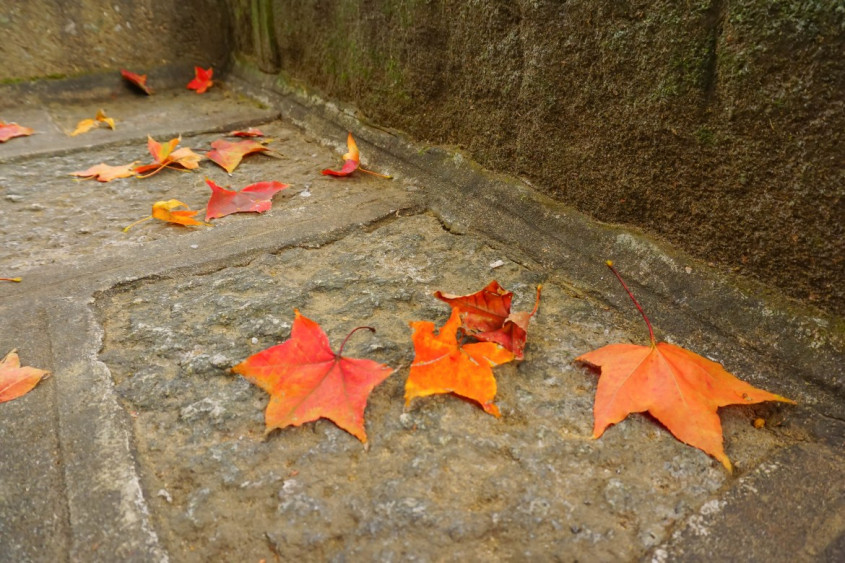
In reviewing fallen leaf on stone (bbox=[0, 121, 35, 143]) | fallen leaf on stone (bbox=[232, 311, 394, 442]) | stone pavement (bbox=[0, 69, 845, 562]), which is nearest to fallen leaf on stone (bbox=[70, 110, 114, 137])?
fallen leaf on stone (bbox=[0, 121, 35, 143])

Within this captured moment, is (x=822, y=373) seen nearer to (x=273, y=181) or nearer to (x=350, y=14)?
(x=273, y=181)

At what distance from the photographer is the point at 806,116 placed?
0.95m

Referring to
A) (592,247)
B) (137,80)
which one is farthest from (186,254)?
(137,80)

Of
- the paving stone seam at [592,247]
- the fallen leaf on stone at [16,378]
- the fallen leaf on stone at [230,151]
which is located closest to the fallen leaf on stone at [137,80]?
the fallen leaf on stone at [230,151]

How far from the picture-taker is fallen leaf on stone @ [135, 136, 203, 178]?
195cm

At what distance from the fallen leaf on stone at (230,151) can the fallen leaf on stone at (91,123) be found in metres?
0.56

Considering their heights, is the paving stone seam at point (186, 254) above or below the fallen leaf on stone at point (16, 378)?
below

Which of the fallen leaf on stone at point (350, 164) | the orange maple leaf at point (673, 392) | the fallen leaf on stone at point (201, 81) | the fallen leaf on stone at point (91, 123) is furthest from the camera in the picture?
the fallen leaf on stone at point (201, 81)

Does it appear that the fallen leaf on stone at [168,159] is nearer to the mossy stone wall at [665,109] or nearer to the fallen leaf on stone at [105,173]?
the fallen leaf on stone at [105,173]

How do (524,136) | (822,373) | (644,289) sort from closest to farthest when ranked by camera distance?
(822,373)
(644,289)
(524,136)

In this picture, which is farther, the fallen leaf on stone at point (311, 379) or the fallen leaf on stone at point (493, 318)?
the fallen leaf on stone at point (493, 318)

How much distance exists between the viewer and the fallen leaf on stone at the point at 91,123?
2.31 meters

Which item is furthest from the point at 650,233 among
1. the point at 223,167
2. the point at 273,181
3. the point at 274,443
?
the point at 223,167

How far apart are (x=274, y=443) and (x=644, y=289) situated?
76 cm
